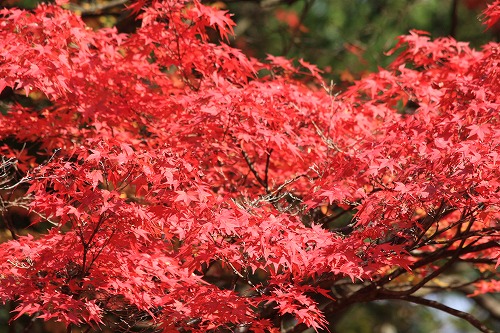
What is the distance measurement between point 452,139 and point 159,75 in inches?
107

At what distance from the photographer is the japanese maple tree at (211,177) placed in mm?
4738

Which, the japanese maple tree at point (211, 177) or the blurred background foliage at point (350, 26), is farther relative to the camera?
the blurred background foliage at point (350, 26)

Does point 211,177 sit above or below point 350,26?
above

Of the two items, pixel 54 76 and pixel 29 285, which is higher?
pixel 54 76

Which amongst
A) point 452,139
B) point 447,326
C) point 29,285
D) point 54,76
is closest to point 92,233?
point 29,285

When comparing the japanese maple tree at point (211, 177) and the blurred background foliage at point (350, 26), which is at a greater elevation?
the japanese maple tree at point (211, 177)

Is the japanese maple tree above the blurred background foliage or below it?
above

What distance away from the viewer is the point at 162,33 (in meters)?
6.31

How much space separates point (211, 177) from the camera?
6461 millimetres

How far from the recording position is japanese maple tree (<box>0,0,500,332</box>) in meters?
4.74

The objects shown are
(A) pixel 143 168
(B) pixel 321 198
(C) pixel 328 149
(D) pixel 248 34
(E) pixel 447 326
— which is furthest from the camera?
(E) pixel 447 326

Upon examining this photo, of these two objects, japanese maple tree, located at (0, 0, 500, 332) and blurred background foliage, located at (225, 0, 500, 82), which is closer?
japanese maple tree, located at (0, 0, 500, 332)

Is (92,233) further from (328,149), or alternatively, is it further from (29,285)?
(328,149)

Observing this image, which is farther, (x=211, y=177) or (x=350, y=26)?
(x=350, y=26)
